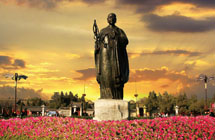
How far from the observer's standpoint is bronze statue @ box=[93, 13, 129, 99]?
11430 mm

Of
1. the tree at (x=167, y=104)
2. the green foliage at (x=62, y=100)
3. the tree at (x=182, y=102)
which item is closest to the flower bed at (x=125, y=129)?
the tree at (x=182, y=102)

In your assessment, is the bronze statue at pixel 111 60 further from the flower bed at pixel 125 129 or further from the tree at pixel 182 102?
the tree at pixel 182 102

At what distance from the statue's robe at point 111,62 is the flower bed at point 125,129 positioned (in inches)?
67.1

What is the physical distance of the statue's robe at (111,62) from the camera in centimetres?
1143

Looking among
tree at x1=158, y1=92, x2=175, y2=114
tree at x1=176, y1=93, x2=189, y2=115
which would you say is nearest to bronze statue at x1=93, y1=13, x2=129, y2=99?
tree at x1=176, y1=93, x2=189, y2=115

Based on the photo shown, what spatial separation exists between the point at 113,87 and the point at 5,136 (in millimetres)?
4820

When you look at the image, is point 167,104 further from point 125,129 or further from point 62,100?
point 125,129

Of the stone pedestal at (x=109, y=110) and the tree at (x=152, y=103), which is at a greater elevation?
the tree at (x=152, y=103)

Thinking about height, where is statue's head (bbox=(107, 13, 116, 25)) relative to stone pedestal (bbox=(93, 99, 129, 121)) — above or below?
above

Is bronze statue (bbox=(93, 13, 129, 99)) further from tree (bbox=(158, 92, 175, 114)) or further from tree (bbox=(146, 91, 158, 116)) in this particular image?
tree (bbox=(146, 91, 158, 116))

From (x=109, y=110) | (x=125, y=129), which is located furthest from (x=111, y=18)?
(x=125, y=129)

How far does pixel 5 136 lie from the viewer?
12.1m

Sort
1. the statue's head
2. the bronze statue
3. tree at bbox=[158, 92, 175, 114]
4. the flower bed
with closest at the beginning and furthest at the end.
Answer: the flower bed
the bronze statue
the statue's head
tree at bbox=[158, 92, 175, 114]

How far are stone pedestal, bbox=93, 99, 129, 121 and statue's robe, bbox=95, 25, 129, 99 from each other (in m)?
0.63
